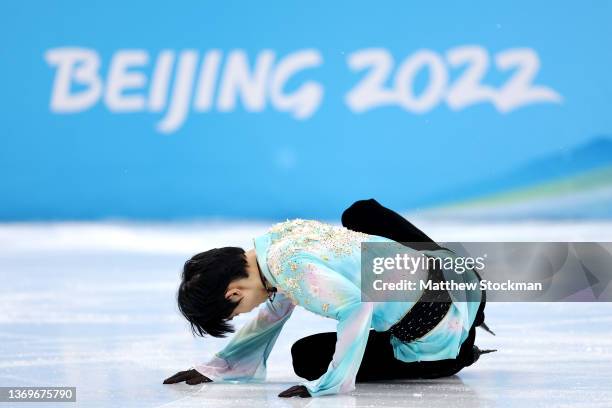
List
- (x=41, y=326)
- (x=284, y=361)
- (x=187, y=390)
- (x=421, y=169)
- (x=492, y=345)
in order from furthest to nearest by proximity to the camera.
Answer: (x=421, y=169) → (x=41, y=326) → (x=492, y=345) → (x=284, y=361) → (x=187, y=390)

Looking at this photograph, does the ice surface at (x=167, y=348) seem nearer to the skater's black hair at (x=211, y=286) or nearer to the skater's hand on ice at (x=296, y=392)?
the skater's hand on ice at (x=296, y=392)

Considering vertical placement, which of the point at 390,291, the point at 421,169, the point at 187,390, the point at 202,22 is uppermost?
the point at 202,22

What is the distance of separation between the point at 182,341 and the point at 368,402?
102cm

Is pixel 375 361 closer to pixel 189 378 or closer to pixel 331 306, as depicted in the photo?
pixel 331 306

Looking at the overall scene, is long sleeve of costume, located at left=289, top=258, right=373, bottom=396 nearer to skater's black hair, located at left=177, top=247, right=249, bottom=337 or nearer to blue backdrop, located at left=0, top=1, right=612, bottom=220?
skater's black hair, located at left=177, top=247, right=249, bottom=337

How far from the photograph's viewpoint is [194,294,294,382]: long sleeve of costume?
2.53 meters

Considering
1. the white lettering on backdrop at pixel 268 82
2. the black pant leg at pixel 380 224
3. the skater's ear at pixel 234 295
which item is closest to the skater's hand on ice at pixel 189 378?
the skater's ear at pixel 234 295

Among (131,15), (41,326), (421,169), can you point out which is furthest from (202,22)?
(41,326)

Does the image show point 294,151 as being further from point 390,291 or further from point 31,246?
point 390,291

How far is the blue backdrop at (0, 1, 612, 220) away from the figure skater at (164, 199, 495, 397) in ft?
16.5

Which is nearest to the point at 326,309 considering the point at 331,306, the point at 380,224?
the point at 331,306

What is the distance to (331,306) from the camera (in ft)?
7.24

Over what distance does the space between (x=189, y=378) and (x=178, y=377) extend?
0.09 feet

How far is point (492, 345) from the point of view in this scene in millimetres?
3033
